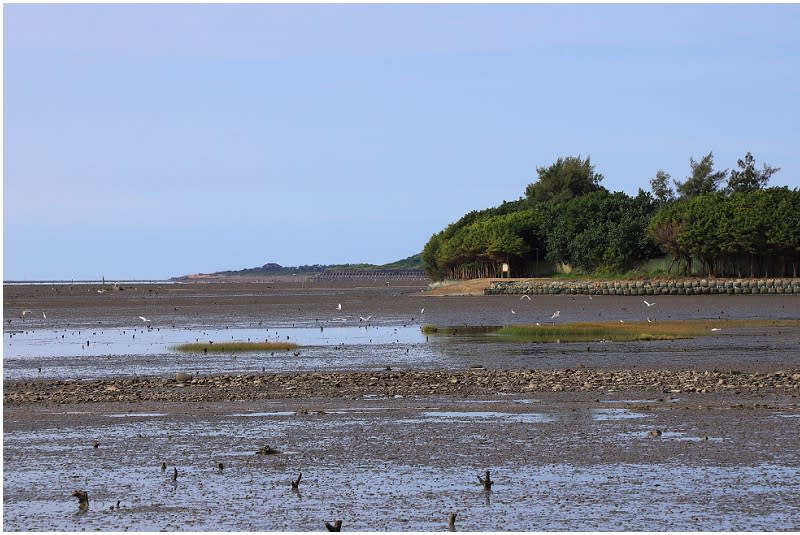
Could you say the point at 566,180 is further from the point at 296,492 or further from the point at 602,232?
the point at 296,492

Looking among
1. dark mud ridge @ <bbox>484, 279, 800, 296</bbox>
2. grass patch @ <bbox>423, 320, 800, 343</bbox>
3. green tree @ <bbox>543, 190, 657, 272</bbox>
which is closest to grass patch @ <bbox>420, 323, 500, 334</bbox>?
grass patch @ <bbox>423, 320, 800, 343</bbox>

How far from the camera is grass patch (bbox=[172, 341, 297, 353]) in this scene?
117ft

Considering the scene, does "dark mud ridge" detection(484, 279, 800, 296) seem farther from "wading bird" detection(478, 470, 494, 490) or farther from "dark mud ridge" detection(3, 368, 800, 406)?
"wading bird" detection(478, 470, 494, 490)

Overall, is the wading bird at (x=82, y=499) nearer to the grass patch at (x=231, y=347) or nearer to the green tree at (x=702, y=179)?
the grass patch at (x=231, y=347)

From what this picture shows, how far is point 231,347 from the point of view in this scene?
3638 centimetres

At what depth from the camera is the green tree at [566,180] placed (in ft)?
482

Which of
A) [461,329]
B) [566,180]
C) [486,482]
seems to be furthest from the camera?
[566,180]

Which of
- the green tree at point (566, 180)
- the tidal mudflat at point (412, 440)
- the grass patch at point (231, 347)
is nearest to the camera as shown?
the tidal mudflat at point (412, 440)

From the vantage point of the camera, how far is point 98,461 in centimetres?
1556

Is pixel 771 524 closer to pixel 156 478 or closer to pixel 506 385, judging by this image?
pixel 156 478

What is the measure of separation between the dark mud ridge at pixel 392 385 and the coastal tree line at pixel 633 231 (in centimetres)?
6551

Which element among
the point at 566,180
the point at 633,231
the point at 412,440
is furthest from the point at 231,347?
the point at 566,180

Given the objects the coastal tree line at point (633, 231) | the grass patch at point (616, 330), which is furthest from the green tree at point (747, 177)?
the grass patch at point (616, 330)

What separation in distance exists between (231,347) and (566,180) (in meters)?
114
